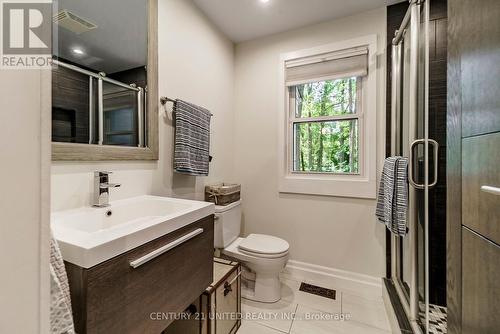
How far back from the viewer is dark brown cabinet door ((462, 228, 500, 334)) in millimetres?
526

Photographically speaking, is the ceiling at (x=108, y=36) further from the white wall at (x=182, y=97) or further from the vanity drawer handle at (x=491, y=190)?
the vanity drawer handle at (x=491, y=190)

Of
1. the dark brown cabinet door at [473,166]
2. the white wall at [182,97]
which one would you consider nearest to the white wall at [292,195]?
the white wall at [182,97]

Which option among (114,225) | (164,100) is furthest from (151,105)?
(114,225)

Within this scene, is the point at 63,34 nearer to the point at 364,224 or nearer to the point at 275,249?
the point at 275,249

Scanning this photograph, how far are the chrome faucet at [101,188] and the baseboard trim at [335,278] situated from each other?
5.63ft

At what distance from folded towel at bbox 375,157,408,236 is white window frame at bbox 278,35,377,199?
1.20ft

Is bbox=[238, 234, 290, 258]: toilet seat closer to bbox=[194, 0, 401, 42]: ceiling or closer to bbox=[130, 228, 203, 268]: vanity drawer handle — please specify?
bbox=[130, 228, 203, 268]: vanity drawer handle

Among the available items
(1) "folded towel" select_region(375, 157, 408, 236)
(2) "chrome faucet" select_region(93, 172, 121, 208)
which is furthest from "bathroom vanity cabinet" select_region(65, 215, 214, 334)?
(1) "folded towel" select_region(375, 157, 408, 236)

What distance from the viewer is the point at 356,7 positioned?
6.13 ft

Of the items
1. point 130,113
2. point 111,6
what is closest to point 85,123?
point 130,113

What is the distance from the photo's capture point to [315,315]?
1629mm

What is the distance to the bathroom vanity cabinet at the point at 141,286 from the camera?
0.62m

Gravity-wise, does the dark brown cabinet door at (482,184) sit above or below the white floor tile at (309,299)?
above

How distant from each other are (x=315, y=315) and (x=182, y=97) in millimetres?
1887
